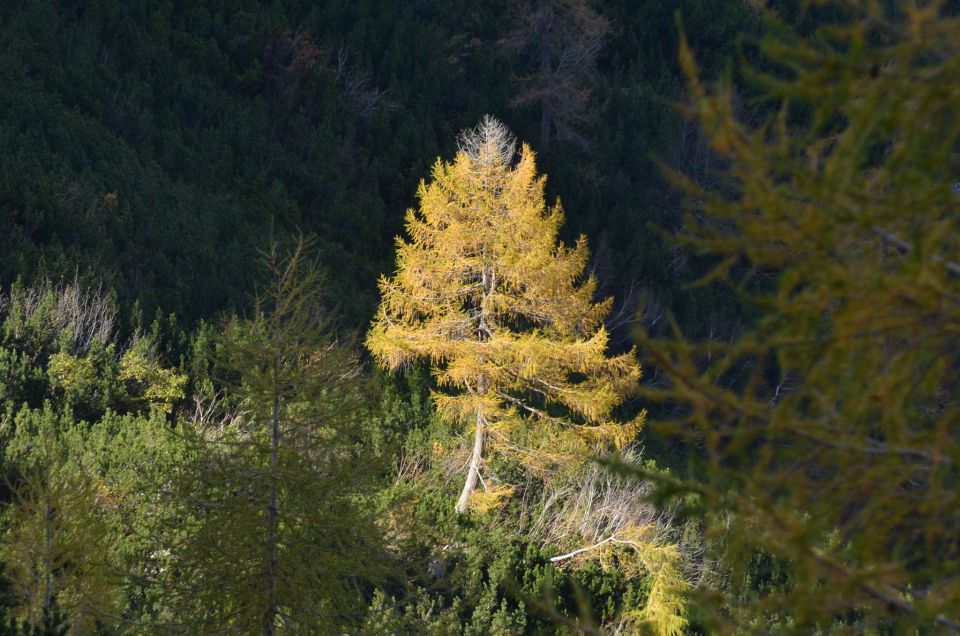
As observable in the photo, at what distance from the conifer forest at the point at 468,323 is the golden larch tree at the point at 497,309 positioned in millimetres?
56

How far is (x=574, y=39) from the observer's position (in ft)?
91.6

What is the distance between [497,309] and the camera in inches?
569

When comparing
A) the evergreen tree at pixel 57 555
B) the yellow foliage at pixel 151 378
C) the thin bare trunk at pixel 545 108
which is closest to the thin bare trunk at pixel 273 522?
the evergreen tree at pixel 57 555

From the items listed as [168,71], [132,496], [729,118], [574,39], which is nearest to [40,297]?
[132,496]

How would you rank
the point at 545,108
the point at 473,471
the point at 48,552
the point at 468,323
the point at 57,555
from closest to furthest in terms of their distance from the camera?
the point at 48,552, the point at 57,555, the point at 468,323, the point at 473,471, the point at 545,108

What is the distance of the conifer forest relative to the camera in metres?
2.32

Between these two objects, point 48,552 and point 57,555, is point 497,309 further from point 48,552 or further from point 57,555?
point 48,552

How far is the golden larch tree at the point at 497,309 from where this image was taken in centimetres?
1380

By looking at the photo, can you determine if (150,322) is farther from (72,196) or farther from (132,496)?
(132,496)

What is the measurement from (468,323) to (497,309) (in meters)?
0.59

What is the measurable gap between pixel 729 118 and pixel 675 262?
23553mm

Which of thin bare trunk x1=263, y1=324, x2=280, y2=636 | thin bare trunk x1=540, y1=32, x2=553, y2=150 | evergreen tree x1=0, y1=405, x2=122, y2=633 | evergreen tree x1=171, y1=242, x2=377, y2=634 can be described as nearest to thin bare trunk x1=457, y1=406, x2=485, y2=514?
evergreen tree x1=0, y1=405, x2=122, y2=633

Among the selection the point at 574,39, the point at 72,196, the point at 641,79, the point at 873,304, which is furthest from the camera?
the point at 641,79

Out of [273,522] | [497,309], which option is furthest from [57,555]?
[497,309]
